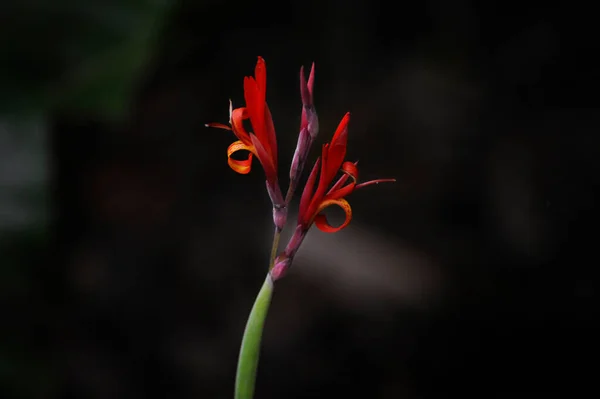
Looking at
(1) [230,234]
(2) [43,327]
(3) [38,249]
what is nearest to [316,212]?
(3) [38,249]

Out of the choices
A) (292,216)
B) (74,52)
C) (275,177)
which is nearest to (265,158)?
(275,177)

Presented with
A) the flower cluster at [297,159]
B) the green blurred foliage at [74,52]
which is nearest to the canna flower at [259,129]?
the flower cluster at [297,159]

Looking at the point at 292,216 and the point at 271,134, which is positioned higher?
the point at 271,134

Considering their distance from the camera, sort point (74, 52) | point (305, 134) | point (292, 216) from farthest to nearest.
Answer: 1. point (292, 216)
2. point (74, 52)
3. point (305, 134)

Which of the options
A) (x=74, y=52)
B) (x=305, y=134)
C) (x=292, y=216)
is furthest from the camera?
(x=292, y=216)

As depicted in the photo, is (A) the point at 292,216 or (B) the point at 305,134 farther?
(A) the point at 292,216

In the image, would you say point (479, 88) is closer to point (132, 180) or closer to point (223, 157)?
point (223, 157)

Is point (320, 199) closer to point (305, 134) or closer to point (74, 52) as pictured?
point (305, 134)

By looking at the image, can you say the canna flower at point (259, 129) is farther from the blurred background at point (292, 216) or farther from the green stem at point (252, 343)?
the blurred background at point (292, 216)
